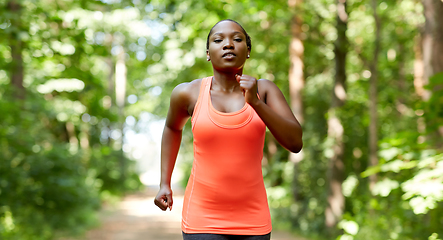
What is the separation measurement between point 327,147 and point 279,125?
953 centimetres

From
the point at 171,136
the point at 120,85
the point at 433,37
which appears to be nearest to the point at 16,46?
the point at 171,136

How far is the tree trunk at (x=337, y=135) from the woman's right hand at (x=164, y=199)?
27.8ft

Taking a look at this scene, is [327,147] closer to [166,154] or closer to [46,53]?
[46,53]

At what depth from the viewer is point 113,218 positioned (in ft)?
51.0

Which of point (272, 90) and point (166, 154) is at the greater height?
point (272, 90)

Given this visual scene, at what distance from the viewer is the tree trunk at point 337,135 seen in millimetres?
10539

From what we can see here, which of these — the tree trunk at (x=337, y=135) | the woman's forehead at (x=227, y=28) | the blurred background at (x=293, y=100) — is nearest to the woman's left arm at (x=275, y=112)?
the woman's forehead at (x=227, y=28)

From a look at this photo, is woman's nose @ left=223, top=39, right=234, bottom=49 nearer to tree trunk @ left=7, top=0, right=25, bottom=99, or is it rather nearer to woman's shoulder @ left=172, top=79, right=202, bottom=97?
woman's shoulder @ left=172, top=79, right=202, bottom=97

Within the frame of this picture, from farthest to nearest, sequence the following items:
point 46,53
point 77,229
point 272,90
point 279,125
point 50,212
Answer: point 77,229 < point 50,212 < point 46,53 < point 272,90 < point 279,125

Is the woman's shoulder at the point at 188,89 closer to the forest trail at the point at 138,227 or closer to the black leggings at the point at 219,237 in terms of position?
the black leggings at the point at 219,237

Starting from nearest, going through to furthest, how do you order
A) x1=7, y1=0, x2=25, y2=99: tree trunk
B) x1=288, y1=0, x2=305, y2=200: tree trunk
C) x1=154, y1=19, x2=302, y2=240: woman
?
x1=154, y1=19, x2=302, y2=240: woman < x1=7, y1=0, x2=25, y2=99: tree trunk < x1=288, y1=0, x2=305, y2=200: tree trunk

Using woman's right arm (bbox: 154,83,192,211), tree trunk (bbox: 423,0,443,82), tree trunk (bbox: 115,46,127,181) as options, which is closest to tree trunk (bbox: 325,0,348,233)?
tree trunk (bbox: 423,0,443,82)

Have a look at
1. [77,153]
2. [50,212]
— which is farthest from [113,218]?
[50,212]

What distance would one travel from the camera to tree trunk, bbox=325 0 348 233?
10.5 m
